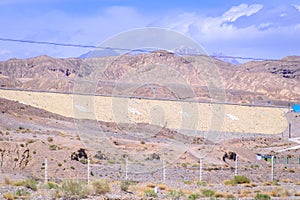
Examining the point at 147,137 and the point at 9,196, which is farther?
the point at 147,137

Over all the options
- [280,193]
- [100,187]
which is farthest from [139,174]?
[100,187]

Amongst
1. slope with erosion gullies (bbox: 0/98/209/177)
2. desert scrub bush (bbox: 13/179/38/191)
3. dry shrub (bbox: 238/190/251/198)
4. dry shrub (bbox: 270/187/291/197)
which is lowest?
dry shrub (bbox: 238/190/251/198)

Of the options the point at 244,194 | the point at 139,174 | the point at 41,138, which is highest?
the point at 41,138

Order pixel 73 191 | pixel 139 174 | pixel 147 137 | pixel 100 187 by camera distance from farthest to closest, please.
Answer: pixel 147 137
pixel 139 174
pixel 100 187
pixel 73 191

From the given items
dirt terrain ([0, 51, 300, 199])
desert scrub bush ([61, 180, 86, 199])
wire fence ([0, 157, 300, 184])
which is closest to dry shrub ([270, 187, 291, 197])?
dirt terrain ([0, 51, 300, 199])

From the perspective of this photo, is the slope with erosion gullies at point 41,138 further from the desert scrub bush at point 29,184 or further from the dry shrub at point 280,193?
the dry shrub at point 280,193

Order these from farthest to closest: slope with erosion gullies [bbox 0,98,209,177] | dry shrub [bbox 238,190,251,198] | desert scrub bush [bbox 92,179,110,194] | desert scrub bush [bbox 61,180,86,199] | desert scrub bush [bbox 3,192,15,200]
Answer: slope with erosion gullies [bbox 0,98,209,177], dry shrub [bbox 238,190,251,198], desert scrub bush [bbox 92,179,110,194], desert scrub bush [bbox 61,180,86,199], desert scrub bush [bbox 3,192,15,200]

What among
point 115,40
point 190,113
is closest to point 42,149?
point 190,113

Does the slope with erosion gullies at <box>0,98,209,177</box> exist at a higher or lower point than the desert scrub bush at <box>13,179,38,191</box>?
higher

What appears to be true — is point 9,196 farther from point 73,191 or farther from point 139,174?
point 139,174

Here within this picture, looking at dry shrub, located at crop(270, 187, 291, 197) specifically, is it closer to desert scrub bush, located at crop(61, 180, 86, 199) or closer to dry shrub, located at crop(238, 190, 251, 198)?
dry shrub, located at crop(238, 190, 251, 198)

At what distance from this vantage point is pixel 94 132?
31922mm

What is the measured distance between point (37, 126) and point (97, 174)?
2959cm

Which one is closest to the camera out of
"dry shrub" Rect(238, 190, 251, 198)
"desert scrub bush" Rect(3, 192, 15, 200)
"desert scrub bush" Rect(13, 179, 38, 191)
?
"desert scrub bush" Rect(3, 192, 15, 200)
